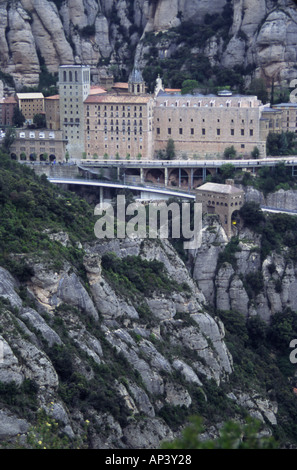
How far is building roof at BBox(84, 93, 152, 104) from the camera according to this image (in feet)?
229

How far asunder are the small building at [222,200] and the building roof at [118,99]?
10262mm

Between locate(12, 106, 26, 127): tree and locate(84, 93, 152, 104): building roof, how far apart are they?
593 cm

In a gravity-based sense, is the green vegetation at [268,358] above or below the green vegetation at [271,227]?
below

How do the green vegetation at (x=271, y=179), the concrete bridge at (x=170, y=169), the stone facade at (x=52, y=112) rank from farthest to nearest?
the stone facade at (x=52, y=112) → the concrete bridge at (x=170, y=169) → the green vegetation at (x=271, y=179)

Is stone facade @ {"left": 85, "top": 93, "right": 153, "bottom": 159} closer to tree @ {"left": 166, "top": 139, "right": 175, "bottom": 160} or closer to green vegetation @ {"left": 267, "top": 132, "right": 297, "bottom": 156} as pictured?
tree @ {"left": 166, "top": 139, "right": 175, "bottom": 160}

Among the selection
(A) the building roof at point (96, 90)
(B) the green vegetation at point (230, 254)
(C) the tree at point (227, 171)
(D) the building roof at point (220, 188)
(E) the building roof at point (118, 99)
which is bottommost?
(B) the green vegetation at point (230, 254)

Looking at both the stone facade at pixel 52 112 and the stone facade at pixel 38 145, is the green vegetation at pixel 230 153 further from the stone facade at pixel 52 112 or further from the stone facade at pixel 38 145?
the stone facade at pixel 52 112

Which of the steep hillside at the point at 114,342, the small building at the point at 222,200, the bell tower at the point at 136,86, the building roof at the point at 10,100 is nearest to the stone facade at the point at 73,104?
the bell tower at the point at 136,86

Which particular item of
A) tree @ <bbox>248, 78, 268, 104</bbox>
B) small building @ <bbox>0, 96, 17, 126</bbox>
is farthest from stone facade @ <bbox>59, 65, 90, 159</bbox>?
tree @ <bbox>248, 78, 268, 104</bbox>

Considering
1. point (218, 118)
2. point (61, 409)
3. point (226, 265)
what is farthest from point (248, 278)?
point (61, 409)

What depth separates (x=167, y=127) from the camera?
233 feet

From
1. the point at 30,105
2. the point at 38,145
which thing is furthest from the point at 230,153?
the point at 30,105

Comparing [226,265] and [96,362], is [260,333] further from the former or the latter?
[96,362]

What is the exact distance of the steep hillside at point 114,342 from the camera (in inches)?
1328
